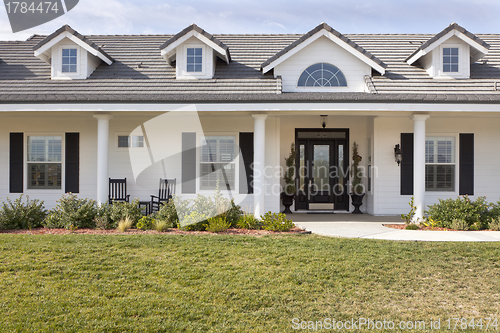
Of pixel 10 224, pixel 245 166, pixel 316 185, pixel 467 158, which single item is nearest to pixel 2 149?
pixel 10 224

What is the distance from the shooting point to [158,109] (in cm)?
838

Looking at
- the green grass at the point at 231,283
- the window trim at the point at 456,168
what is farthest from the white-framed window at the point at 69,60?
the window trim at the point at 456,168

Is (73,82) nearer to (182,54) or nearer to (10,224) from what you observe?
(182,54)

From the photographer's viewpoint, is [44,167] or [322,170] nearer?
[44,167]

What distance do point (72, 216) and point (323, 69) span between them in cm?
729

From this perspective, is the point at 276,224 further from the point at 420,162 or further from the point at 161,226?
the point at 420,162

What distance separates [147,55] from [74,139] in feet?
11.3

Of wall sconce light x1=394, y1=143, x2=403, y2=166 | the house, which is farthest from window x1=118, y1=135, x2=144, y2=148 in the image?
wall sconce light x1=394, y1=143, x2=403, y2=166

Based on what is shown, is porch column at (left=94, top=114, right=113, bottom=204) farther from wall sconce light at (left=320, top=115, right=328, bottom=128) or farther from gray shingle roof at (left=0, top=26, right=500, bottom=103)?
wall sconce light at (left=320, top=115, right=328, bottom=128)

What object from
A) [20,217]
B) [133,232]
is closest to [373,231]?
[133,232]

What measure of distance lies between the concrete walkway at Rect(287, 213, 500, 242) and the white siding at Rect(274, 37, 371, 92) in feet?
11.7

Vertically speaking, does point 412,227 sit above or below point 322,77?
below

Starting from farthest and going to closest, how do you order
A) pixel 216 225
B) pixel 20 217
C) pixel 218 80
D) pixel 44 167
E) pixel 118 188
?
1. pixel 218 80
2. pixel 44 167
3. pixel 118 188
4. pixel 20 217
5. pixel 216 225

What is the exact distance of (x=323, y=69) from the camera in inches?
410
